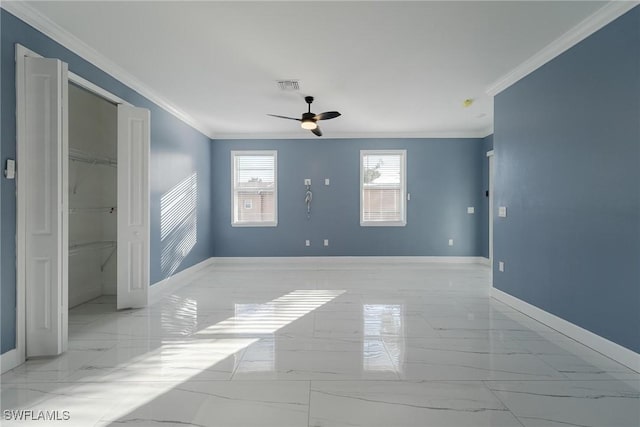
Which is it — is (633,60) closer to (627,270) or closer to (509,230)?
(627,270)

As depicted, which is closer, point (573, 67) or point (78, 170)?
point (573, 67)

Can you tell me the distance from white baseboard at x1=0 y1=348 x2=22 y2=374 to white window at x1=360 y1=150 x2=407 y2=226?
560cm

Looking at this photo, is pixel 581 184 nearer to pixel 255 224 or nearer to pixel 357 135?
pixel 357 135

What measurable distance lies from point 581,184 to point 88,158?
17.5 ft

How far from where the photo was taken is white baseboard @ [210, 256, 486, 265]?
6.83 metres

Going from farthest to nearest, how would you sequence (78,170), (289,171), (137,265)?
(289,171)
(78,170)
(137,265)

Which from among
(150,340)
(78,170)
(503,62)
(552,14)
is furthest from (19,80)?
(503,62)

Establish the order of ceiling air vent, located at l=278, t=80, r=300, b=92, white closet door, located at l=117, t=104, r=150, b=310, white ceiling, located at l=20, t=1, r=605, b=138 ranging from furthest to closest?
ceiling air vent, located at l=278, t=80, r=300, b=92 < white closet door, located at l=117, t=104, r=150, b=310 < white ceiling, located at l=20, t=1, r=605, b=138

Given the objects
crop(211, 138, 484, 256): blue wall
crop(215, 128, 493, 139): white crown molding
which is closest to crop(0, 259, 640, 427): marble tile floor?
crop(211, 138, 484, 256): blue wall

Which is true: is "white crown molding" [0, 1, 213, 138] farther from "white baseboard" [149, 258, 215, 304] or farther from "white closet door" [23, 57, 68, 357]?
"white baseboard" [149, 258, 215, 304]

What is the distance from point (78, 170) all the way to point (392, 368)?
4.36 metres

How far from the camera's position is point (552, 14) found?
2.64 metres

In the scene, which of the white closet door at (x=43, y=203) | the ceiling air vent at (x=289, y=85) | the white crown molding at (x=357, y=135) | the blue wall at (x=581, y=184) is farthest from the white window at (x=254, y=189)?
the blue wall at (x=581, y=184)

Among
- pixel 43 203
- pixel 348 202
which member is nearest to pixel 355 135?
pixel 348 202
